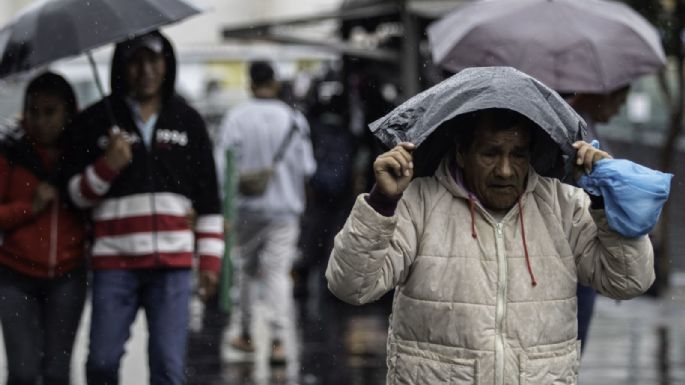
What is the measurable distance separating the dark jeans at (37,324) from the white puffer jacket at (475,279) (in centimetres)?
242

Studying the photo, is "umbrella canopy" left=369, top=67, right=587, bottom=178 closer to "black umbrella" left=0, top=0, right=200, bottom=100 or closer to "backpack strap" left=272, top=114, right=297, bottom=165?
"black umbrella" left=0, top=0, right=200, bottom=100

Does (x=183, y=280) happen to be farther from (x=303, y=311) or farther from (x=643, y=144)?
(x=643, y=144)

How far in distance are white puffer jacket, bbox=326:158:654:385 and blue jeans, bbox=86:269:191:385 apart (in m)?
2.07

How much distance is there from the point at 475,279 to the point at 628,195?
49cm

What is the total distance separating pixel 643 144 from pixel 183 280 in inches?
618

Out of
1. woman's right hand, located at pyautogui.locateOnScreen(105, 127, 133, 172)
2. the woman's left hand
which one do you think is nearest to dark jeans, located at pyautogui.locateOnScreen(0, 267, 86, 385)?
woman's right hand, located at pyautogui.locateOnScreen(105, 127, 133, 172)

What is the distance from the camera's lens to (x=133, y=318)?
6.54m

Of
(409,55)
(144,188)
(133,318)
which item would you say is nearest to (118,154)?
(144,188)

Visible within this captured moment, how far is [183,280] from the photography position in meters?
6.55

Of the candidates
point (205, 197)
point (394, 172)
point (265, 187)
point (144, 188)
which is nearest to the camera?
point (394, 172)

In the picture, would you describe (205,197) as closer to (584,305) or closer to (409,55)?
(584,305)

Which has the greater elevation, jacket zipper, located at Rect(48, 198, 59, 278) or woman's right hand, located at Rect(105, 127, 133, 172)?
woman's right hand, located at Rect(105, 127, 133, 172)

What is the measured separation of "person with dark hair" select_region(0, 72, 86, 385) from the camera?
21.5 ft

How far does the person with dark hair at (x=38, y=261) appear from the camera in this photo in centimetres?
657
